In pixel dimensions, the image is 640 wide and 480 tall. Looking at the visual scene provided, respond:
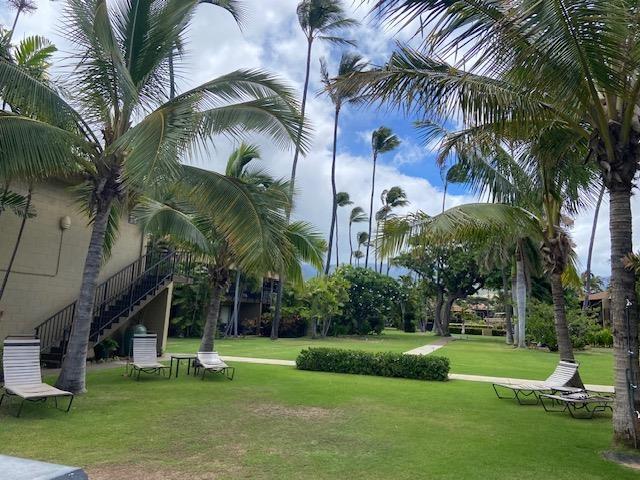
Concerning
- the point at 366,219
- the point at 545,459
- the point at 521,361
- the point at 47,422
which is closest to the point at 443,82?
the point at 545,459

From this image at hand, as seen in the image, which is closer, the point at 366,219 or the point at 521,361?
the point at 521,361

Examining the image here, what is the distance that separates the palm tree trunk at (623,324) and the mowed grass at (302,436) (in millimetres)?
602

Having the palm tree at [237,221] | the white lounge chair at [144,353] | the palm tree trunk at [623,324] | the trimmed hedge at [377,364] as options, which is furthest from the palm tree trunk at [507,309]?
the palm tree trunk at [623,324]

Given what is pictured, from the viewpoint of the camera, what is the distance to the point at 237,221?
9500 mm

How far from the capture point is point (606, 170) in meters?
6.83

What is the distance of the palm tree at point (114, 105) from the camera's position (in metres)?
8.65

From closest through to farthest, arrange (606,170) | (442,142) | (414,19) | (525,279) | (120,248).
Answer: (414,19) → (606,170) → (442,142) → (120,248) → (525,279)

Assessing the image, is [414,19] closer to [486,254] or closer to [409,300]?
[486,254]

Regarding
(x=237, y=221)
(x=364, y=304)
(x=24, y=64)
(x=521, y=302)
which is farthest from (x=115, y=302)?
(x=364, y=304)

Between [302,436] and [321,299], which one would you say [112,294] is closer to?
[302,436]

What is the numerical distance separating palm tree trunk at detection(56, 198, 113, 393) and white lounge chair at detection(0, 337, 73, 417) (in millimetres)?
871

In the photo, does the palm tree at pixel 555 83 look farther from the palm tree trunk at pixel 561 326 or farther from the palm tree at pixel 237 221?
the palm tree trunk at pixel 561 326

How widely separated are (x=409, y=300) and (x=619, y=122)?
40374 millimetres

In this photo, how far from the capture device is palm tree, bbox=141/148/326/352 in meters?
9.63
